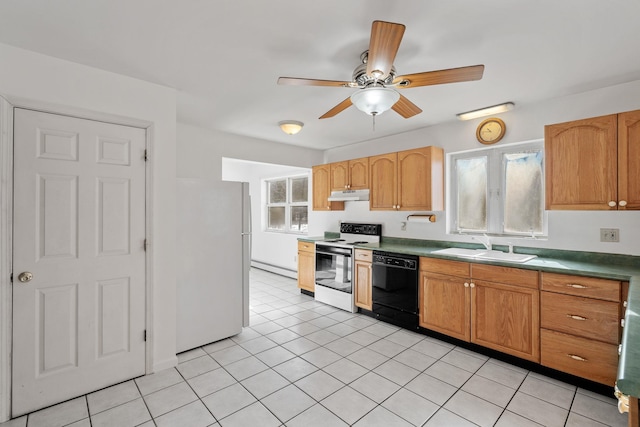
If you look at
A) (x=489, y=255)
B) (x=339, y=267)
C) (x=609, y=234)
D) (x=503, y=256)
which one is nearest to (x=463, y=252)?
(x=489, y=255)

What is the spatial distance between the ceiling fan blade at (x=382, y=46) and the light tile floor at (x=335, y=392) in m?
2.18

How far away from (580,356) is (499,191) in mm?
1705

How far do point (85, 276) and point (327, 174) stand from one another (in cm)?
336

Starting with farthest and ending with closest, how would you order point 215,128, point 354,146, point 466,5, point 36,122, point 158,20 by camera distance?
point 354,146
point 215,128
point 36,122
point 158,20
point 466,5

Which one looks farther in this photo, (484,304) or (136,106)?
(484,304)

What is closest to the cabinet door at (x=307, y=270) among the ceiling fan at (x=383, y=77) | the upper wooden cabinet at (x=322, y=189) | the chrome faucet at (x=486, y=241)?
the upper wooden cabinet at (x=322, y=189)

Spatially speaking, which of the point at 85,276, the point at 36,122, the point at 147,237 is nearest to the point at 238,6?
the point at 36,122

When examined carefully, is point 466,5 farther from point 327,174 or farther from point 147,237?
point 327,174

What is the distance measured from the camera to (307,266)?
4.67 meters

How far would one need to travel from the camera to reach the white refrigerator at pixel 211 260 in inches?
114

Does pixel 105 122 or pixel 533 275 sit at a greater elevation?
pixel 105 122

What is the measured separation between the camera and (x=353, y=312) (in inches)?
157

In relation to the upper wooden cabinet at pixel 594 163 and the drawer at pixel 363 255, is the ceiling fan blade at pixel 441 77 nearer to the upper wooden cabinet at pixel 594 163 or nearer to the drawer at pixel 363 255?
the upper wooden cabinet at pixel 594 163

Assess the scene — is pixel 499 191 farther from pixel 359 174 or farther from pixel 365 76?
pixel 365 76
